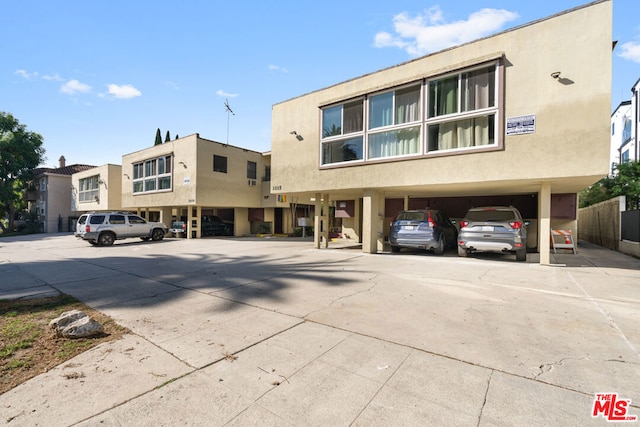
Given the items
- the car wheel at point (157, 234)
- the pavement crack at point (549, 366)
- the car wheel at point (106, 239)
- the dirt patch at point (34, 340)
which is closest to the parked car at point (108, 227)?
the car wheel at point (106, 239)

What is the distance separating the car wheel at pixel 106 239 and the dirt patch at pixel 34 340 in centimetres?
1278

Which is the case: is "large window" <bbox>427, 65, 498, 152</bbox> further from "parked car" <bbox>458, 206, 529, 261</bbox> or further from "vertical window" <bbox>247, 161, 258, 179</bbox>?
"vertical window" <bbox>247, 161, 258, 179</bbox>

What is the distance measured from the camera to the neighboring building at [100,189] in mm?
28438

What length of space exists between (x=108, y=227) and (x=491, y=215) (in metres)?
18.5

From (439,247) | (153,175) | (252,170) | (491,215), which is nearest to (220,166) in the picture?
(252,170)

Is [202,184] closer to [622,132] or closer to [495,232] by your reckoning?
[495,232]

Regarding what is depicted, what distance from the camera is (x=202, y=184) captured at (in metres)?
19.7

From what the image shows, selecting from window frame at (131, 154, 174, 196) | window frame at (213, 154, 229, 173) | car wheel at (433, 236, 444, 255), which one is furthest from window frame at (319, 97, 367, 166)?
window frame at (131, 154, 174, 196)

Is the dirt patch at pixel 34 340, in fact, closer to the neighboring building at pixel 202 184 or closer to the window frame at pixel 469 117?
the window frame at pixel 469 117

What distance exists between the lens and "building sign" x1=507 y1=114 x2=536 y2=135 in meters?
7.93

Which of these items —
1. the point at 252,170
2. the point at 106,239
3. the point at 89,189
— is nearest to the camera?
the point at 106,239

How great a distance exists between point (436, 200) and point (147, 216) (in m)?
25.6

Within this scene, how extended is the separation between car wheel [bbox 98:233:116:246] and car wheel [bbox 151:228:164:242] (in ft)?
8.05

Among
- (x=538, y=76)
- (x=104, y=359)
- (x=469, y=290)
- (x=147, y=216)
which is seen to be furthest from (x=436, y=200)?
(x=147, y=216)
